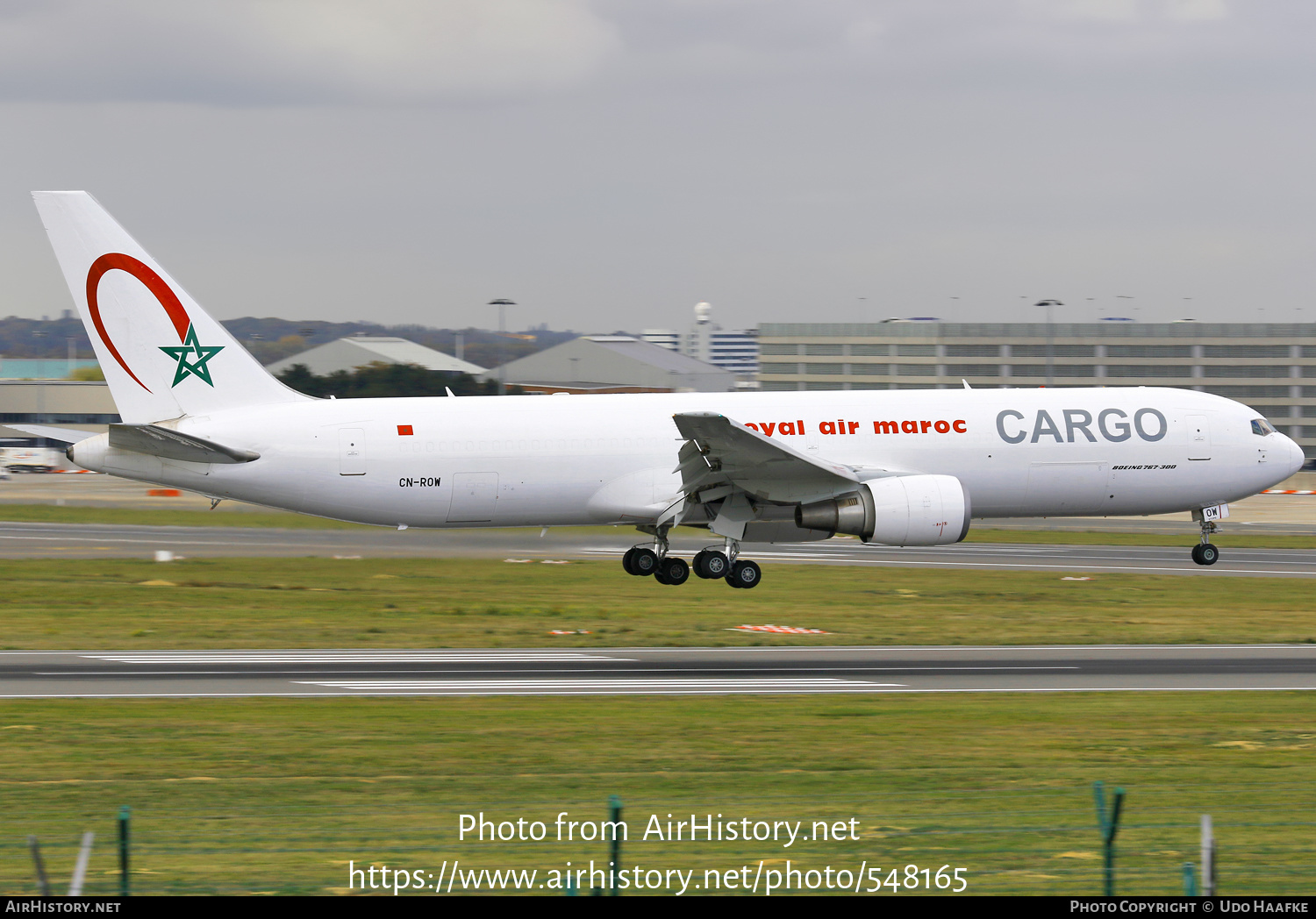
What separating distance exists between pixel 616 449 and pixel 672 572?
422 cm

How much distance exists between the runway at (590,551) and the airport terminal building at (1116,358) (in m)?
81.2

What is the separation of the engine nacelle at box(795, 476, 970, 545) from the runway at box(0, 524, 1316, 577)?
12.9 meters

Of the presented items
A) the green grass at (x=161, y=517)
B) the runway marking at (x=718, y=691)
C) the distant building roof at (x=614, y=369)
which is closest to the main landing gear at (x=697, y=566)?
the runway marking at (x=718, y=691)

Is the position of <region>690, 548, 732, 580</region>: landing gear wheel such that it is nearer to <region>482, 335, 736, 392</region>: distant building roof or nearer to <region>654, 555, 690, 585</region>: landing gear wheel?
<region>654, 555, 690, 585</region>: landing gear wheel

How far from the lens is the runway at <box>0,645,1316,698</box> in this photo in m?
26.6

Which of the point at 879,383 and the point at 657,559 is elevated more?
the point at 879,383

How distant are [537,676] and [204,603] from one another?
16.2m

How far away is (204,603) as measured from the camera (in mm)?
40406

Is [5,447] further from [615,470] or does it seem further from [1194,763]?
[1194,763]

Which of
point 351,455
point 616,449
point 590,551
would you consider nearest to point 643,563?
point 616,449

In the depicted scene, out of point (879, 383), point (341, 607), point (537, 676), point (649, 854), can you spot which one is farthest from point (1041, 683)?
point (879, 383)

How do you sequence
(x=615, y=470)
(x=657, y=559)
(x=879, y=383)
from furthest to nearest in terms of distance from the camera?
1. (x=879, y=383)
2. (x=657, y=559)
3. (x=615, y=470)

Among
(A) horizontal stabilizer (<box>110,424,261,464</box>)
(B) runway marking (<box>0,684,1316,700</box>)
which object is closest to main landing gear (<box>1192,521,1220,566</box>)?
(B) runway marking (<box>0,684,1316,700</box>)

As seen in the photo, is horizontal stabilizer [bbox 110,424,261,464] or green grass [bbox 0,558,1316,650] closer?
horizontal stabilizer [bbox 110,424,261,464]
